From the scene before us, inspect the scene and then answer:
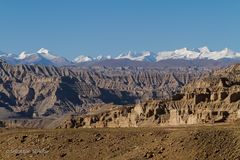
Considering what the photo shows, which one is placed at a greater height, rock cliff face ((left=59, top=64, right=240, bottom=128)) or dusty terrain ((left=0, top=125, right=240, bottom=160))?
dusty terrain ((left=0, top=125, right=240, bottom=160))

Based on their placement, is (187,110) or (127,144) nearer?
(127,144)

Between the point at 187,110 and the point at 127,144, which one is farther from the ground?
the point at 127,144

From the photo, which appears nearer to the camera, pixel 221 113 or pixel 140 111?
pixel 221 113

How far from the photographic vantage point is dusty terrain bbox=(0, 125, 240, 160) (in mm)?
33531

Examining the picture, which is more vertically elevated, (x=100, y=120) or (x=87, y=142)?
(x=87, y=142)

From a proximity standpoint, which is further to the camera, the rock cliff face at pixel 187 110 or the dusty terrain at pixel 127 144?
the rock cliff face at pixel 187 110

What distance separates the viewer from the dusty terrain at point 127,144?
33.5 meters

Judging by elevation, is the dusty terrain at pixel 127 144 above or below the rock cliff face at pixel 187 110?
above

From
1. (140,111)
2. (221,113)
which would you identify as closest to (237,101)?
(221,113)

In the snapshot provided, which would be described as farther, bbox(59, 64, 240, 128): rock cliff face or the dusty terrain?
bbox(59, 64, 240, 128): rock cliff face

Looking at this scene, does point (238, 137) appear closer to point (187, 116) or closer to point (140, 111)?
point (187, 116)

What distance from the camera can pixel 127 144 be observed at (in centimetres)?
3741

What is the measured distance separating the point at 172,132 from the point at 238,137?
199 inches

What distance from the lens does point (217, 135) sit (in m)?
34.9
